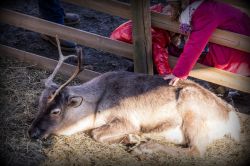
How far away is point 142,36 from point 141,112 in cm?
96

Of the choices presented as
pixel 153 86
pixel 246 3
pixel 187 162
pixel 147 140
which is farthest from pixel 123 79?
pixel 246 3

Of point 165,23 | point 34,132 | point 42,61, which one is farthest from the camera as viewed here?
point 42,61

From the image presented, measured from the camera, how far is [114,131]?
16.9 feet

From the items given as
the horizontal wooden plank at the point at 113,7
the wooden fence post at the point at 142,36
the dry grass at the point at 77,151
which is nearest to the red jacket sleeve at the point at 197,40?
the wooden fence post at the point at 142,36

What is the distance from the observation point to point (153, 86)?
5.26 meters

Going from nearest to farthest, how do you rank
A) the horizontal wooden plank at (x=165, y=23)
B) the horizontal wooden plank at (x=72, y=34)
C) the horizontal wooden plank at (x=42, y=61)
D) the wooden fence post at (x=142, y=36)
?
1. the horizontal wooden plank at (x=165, y=23)
2. the wooden fence post at (x=142, y=36)
3. the horizontal wooden plank at (x=72, y=34)
4. the horizontal wooden plank at (x=42, y=61)

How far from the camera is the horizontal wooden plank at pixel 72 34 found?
5.86 meters

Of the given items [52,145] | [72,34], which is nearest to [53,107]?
[52,145]

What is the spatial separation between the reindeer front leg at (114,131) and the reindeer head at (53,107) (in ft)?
1.31

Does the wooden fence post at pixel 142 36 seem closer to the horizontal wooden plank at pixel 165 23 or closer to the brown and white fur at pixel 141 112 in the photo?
the horizontal wooden plank at pixel 165 23

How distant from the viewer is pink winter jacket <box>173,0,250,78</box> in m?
5.19

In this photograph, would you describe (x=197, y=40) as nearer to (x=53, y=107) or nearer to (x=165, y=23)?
(x=165, y=23)

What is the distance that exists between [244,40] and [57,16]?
2.88m

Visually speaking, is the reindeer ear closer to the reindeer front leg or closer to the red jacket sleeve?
the reindeer front leg
